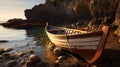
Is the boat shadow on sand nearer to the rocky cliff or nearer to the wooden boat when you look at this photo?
the wooden boat

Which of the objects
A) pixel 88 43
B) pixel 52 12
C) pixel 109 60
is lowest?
pixel 52 12

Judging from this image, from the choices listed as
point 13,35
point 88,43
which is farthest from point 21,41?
point 88,43

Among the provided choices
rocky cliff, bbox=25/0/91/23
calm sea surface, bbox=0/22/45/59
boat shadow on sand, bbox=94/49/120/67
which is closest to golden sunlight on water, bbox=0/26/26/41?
calm sea surface, bbox=0/22/45/59

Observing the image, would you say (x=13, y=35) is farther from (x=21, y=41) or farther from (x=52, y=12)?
(x=52, y=12)

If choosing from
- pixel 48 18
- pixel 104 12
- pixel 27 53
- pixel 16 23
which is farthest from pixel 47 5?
pixel 27 53

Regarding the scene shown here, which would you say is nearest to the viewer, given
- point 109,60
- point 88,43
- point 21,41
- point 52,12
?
point 88,43

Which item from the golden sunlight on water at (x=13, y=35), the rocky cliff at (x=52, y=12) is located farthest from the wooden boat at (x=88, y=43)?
the rocky cliff at (x=52, y=12)

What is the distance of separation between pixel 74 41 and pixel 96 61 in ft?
6.63

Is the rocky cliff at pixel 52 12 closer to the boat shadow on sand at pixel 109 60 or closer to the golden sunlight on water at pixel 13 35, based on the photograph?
the golden sunlight on water at pixel 13 35

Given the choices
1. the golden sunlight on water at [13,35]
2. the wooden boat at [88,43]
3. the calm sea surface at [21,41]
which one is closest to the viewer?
the wooden boat at [88,43]

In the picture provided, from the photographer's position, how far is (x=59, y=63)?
13.0m

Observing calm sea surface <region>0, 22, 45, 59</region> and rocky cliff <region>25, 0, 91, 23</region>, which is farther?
rocky cliff <region>25, 0, 91, 23</region>

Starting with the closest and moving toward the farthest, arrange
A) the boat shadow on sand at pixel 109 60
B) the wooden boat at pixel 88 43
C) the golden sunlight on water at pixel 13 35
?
the wooden boat at pixel 88 43
the boat shadow on sand at pixel 109 60
the golden sunlight on water at pixel 13 35

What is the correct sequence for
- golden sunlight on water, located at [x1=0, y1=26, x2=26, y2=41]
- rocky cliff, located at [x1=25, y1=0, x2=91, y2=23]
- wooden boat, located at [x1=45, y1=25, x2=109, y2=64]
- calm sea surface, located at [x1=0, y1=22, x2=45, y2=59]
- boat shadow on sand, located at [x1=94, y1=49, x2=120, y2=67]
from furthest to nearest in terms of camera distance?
rocky cliff, located at [x1=25, y1=0, x2=91, y2=23]
golden sunlight on water, located at [x1=0, y1=26, x2=26, y2=41]
calm sea surface, located at [x1=0, y1=22, x2=45, y2=59]
boat shadow on sand, located at [x1=94, y1=49, x2=120, y2=67]
wooden boat, located at [x1=45, y1=25, x2=109, y2=64]
